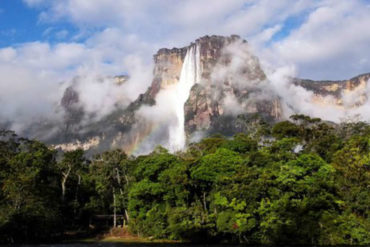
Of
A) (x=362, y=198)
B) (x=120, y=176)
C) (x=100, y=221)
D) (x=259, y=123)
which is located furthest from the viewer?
(x=259, y=123)

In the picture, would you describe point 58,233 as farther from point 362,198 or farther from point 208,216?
point 362,198

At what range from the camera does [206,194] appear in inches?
2827

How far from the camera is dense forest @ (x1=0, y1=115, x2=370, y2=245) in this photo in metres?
60.1

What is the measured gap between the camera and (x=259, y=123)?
116938 millimetres

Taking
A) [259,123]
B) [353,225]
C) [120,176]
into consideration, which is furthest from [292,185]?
[259,123]

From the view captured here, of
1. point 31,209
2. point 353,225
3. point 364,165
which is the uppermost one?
point 364,165

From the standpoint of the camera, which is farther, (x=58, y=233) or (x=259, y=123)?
(x=259, y=123)

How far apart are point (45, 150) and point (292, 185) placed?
4690cm

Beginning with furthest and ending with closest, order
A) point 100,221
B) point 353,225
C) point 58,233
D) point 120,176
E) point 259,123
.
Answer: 1. point 259,123
2. point 100,221
3. point 120,176
4. point 58,233
5. point 353,225

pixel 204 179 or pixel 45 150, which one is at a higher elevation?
pixel 45 150

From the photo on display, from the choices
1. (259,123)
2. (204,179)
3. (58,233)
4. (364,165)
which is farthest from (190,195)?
(259,123)

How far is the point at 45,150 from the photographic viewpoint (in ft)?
260

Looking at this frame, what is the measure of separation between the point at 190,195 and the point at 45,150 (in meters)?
30.0

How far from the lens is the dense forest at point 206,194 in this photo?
60.1 meters
